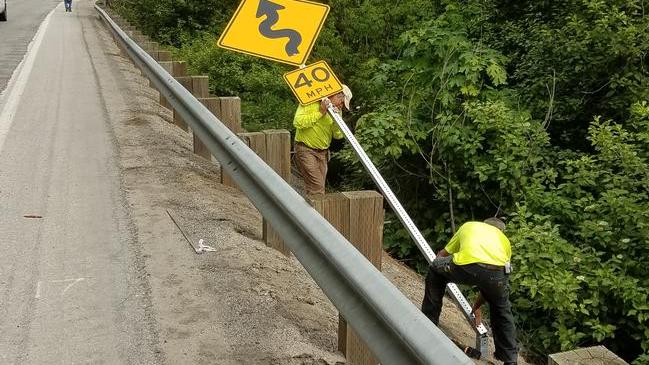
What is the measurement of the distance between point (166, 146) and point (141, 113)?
1889mm

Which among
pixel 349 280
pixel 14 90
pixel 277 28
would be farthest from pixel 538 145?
pixel 14 90

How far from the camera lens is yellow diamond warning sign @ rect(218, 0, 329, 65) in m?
5.91

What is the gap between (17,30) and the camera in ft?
76.0

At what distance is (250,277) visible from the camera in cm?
396

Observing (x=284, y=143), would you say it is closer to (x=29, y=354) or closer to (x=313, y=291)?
(x=313, y=291)

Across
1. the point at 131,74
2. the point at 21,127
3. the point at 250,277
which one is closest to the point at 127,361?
the point at 250,277

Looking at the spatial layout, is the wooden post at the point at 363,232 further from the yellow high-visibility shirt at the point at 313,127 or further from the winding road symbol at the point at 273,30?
the yellow high-visibility shirt at the point at 313,127

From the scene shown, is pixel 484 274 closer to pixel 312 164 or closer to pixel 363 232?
pixel 363 232

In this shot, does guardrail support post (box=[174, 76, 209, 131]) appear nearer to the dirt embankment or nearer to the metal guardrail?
the dirt embankment

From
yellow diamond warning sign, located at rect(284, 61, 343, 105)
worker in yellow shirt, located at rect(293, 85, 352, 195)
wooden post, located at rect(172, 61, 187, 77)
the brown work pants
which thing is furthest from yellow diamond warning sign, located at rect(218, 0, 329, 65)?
wooden post, located at rect(172, 61, 187, 77)

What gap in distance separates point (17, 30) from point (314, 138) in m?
19.7

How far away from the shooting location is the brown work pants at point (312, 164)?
23.7ft

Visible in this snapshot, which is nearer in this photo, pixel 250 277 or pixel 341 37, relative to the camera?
pixel 250 277

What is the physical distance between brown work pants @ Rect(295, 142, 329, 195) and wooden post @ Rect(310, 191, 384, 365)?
4018 mm
